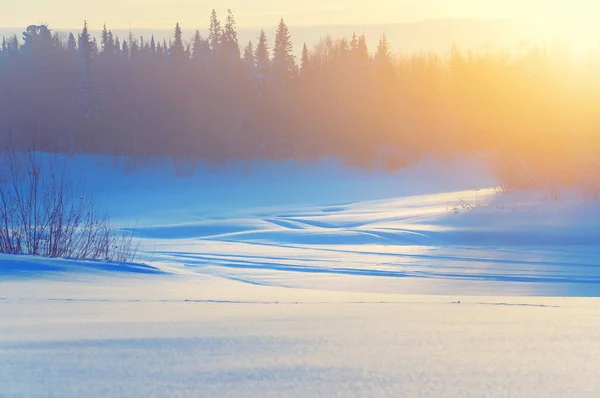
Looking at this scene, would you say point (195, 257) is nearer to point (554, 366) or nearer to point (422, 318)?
point (422, 318)

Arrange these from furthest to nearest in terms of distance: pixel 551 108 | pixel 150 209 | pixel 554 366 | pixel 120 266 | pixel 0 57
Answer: pixel 0 57, pixel 150 209, pixel 551 108, pixel 120 266, pixel 554 366

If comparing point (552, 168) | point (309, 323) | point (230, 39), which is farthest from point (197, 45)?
point (309, 323)

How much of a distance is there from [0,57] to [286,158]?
3187 centimetres

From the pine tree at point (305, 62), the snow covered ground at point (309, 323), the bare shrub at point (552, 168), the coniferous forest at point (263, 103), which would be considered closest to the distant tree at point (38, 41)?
the coniferous forest at point (263, 103)

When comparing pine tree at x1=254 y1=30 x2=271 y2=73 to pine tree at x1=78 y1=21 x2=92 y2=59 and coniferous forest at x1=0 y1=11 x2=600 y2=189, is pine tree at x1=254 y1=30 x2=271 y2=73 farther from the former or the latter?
pine tree at x1=78 y1=21 x2=92 y2=59

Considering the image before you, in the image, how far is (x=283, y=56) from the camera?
56469mm

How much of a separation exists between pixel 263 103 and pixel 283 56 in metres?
5.67

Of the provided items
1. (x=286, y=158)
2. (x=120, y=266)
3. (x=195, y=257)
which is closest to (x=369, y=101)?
(x=286, y=158)

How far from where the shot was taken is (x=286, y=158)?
4797cm

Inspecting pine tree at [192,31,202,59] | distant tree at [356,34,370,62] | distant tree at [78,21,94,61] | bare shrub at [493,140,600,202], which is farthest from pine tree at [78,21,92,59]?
bare shrub at [493,140,600,202]

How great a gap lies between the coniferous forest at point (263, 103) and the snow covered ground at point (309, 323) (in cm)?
3177

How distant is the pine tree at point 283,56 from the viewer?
55556 mm

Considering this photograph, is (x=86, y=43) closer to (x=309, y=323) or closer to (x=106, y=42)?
(x=106, y=42)

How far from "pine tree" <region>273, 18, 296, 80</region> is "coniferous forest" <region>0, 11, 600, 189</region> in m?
0.10
